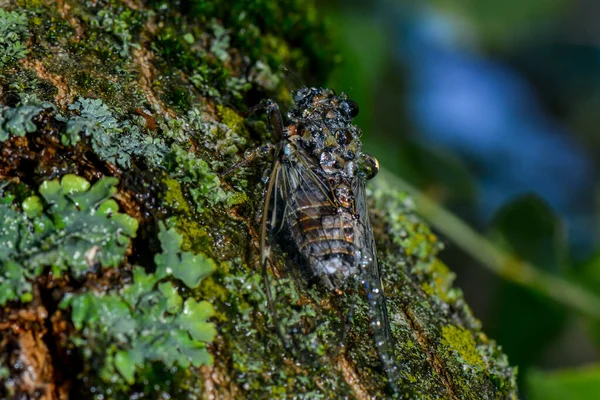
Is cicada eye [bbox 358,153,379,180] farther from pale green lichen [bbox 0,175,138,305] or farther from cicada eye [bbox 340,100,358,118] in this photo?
pale green lichen [bbox 0,175,138,305]

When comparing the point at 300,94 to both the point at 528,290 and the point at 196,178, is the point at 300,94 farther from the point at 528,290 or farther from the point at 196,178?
the point at 528,290

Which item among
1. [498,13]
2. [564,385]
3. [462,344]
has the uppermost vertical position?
[498,13]

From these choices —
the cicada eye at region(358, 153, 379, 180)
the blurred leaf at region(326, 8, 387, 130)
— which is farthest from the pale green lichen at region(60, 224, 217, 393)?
the blurred leaf at region(326, 8, 387, 130)

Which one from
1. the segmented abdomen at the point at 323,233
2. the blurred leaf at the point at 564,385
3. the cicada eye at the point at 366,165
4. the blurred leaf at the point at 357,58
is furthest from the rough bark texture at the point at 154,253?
the blurred leaf at the point at 357,58

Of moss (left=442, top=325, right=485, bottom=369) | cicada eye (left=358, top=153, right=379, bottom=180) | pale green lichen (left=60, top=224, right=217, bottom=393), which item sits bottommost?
Answer: pale green lichen (left=60, top=224, right=217, bottom=393)

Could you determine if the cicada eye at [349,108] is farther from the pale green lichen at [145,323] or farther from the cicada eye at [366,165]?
the pale green lichen at [145,323]

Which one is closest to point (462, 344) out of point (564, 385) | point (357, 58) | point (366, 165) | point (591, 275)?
point (366, 165)

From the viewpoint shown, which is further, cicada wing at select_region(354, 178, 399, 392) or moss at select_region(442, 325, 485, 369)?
moss at select_region(442, 325, 485, 369)

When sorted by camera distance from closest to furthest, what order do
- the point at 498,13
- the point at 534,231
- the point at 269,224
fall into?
the point at 269,224 < the point at 534,231 < the point at 498,13
